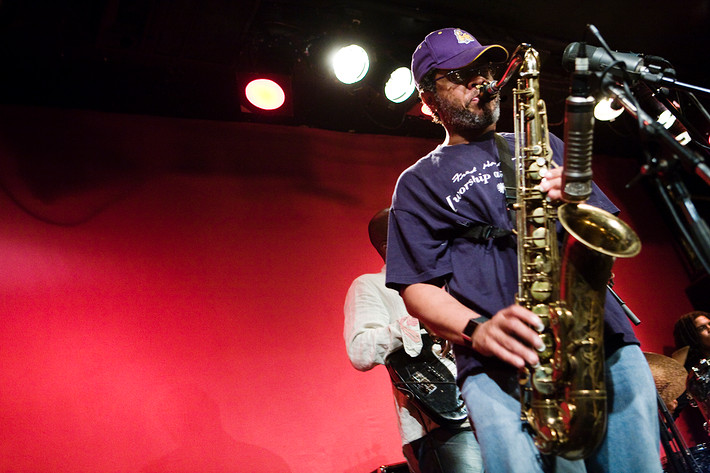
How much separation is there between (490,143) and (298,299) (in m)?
2.87

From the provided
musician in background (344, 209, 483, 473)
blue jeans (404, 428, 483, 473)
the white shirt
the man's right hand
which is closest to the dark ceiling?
musician in background (344, 209, 483, 473)

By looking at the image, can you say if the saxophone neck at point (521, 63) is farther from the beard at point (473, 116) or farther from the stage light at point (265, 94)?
the stage light at point (265, 94)

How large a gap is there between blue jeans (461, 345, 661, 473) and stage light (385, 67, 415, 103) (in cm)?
384

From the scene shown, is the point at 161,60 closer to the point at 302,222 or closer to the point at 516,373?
the point at 302,222

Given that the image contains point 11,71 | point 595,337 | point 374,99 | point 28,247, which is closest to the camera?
point 595,337

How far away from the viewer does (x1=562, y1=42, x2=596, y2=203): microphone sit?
1369mm

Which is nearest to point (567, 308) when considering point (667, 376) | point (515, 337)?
point (515, 337)

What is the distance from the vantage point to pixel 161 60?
451 cm

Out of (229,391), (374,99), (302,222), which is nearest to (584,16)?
(374,99)

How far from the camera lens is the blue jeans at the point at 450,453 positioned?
2674 mm

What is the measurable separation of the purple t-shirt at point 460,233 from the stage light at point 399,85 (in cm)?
310

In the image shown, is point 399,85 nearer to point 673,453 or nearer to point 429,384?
point 429,384

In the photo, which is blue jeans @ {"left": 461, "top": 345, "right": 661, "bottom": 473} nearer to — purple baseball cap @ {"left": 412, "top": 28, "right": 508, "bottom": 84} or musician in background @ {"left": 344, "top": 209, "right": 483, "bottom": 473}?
musician in background @ {"left": 344, "top": 209, "right": 483, "bottom": 473}

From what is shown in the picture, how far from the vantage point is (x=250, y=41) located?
4574 millimetres
